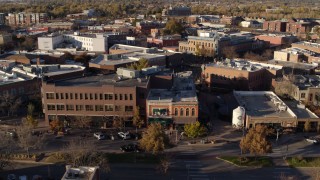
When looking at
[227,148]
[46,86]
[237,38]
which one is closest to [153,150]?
[227,148]

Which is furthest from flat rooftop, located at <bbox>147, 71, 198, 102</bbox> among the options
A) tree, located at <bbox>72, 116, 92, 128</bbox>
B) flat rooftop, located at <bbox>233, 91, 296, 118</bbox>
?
tree, located at <bbox>72, 116, 92, 128</bbox>

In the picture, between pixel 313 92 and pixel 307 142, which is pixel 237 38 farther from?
pixel 307 142

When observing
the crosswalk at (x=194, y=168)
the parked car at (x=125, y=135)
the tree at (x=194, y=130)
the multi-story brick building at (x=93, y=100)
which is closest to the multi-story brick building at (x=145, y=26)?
the multi-story brick building at (x=93, y=100)

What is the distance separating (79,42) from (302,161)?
7894 centimetres

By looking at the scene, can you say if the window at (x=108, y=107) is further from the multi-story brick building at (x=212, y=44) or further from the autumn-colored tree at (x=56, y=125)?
the multi-story brick building at (x=212, y=44)

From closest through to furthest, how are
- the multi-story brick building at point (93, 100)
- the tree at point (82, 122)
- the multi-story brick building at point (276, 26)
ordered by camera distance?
the tree at point (82, 122) → the multi-story brick building at point (93, 100) → the multi-story brick building at point (276, 26)

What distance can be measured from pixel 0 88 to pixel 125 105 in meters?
18.9

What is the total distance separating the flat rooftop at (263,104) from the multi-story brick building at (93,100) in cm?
1414

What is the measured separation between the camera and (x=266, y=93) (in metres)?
57.6

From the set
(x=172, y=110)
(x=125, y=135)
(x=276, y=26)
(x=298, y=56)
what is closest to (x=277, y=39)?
(x=298, y=56)

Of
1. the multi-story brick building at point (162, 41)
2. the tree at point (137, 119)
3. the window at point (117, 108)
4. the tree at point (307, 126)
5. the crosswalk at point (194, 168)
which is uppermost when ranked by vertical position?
the multi-story brick building at point (162, 41)

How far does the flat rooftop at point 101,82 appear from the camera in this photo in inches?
2004

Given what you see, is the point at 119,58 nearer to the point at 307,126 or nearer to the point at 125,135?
the point at 125,135

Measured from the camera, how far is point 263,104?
53.4m
